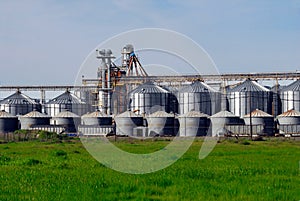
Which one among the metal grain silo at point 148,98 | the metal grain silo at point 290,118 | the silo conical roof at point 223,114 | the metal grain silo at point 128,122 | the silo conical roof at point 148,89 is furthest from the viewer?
the metal grain silo at point 148,98

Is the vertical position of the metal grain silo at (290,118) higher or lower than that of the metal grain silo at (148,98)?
lower

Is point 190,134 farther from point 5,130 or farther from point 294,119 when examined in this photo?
point 5,130

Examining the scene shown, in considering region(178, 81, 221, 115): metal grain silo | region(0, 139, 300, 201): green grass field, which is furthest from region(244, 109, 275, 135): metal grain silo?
region(0, 139, 300, 201): green grass field

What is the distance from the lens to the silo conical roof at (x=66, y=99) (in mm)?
101419

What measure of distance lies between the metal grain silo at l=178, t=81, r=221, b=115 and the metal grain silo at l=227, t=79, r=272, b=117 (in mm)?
2983

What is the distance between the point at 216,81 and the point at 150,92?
11.4m

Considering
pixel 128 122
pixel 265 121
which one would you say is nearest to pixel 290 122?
pixel 265 121

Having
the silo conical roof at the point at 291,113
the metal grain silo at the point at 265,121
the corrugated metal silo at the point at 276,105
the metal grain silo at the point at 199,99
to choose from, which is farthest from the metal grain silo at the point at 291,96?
the metal grain silo at the point at 199,99

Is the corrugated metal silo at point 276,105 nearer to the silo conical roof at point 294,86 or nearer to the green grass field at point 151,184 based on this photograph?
the silo conical roof at point 294,86

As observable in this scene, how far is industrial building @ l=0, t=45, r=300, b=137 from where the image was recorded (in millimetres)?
80125

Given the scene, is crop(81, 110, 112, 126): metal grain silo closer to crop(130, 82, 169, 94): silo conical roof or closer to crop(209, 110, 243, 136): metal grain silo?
crop(130, 82, 169, 94): silo conical roof

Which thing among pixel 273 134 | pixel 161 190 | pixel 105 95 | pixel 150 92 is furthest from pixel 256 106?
pixel 161 190

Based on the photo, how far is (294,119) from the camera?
78.4 meters

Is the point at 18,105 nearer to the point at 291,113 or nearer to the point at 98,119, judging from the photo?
the point at 98,119
